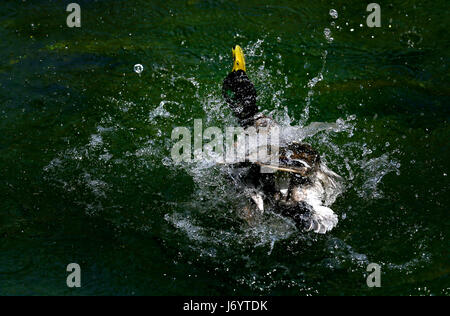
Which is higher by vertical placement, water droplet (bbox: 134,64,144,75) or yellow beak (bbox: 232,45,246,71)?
water droplet (bbox: 134,64,144,75)

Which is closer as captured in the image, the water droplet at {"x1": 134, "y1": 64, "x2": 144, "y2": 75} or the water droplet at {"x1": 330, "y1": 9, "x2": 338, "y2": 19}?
the water droplet at {"x1": 134, "y1": 64, "x2": 144, "y2": 75}

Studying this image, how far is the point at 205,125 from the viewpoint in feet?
19.8

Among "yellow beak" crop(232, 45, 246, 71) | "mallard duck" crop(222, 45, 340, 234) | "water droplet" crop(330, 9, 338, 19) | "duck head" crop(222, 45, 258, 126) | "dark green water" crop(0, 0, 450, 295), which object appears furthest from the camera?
"water droplet" crop(330, 9, 338, 19)

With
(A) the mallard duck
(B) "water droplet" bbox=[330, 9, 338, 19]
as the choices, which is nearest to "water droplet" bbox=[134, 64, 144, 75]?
(B) "water droplet" bbox=[330, 9, 338, 19]

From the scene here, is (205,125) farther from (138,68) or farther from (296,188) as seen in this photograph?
(296,188)

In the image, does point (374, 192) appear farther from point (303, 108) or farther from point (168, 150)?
point (168, 150)

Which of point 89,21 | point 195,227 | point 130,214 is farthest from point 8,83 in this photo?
point 195,227

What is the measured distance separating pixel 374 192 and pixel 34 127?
11.4ft

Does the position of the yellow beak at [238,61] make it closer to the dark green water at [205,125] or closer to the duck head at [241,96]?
the duck head at [241,96]

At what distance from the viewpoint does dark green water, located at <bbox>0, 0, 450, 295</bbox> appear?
4.66m

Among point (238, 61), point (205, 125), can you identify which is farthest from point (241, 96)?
point (205, 125)

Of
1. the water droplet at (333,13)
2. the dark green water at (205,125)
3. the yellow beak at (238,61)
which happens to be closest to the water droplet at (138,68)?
the dark green water at (205,125)

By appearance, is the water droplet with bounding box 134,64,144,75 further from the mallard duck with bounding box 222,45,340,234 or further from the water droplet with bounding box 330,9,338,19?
the mallard duck with bounding box 222,45,340,234

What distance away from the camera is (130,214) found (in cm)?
504
